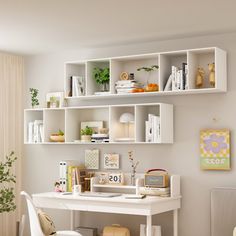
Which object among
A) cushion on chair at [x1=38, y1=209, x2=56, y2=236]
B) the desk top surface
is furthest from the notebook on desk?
cushion on chair at [x1=38, y1=209, x2=56, y2=236]

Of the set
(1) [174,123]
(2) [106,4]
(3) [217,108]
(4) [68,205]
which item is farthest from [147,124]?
(2) [106,4]

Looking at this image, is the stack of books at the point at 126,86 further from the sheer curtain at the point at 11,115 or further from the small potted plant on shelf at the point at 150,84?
the sheer curtain at the point at 11,115

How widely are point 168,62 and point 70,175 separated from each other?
1.75 meters

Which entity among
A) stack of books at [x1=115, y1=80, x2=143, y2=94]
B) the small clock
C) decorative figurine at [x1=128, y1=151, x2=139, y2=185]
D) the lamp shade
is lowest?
the small clock

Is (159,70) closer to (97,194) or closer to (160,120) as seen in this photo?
(160,120)

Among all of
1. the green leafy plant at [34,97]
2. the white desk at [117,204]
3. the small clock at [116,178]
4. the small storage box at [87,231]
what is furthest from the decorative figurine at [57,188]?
the green leafy plant at [34,97]

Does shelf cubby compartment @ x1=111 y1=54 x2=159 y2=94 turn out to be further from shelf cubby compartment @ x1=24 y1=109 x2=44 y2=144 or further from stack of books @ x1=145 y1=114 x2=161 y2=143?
shelf cubby compartment @ x1=24 y1=109 x2=44 y2=144

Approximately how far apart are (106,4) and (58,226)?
3.30 m

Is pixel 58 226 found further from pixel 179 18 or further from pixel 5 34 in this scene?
pixel 179 18

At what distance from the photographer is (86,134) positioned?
21.1ft

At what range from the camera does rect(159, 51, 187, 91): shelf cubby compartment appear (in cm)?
588

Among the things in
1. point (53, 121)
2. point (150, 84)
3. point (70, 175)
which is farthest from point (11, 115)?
point (150, 84)

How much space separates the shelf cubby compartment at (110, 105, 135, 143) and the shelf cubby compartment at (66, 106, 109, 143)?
22cm

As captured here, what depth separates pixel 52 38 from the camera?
599 cm
